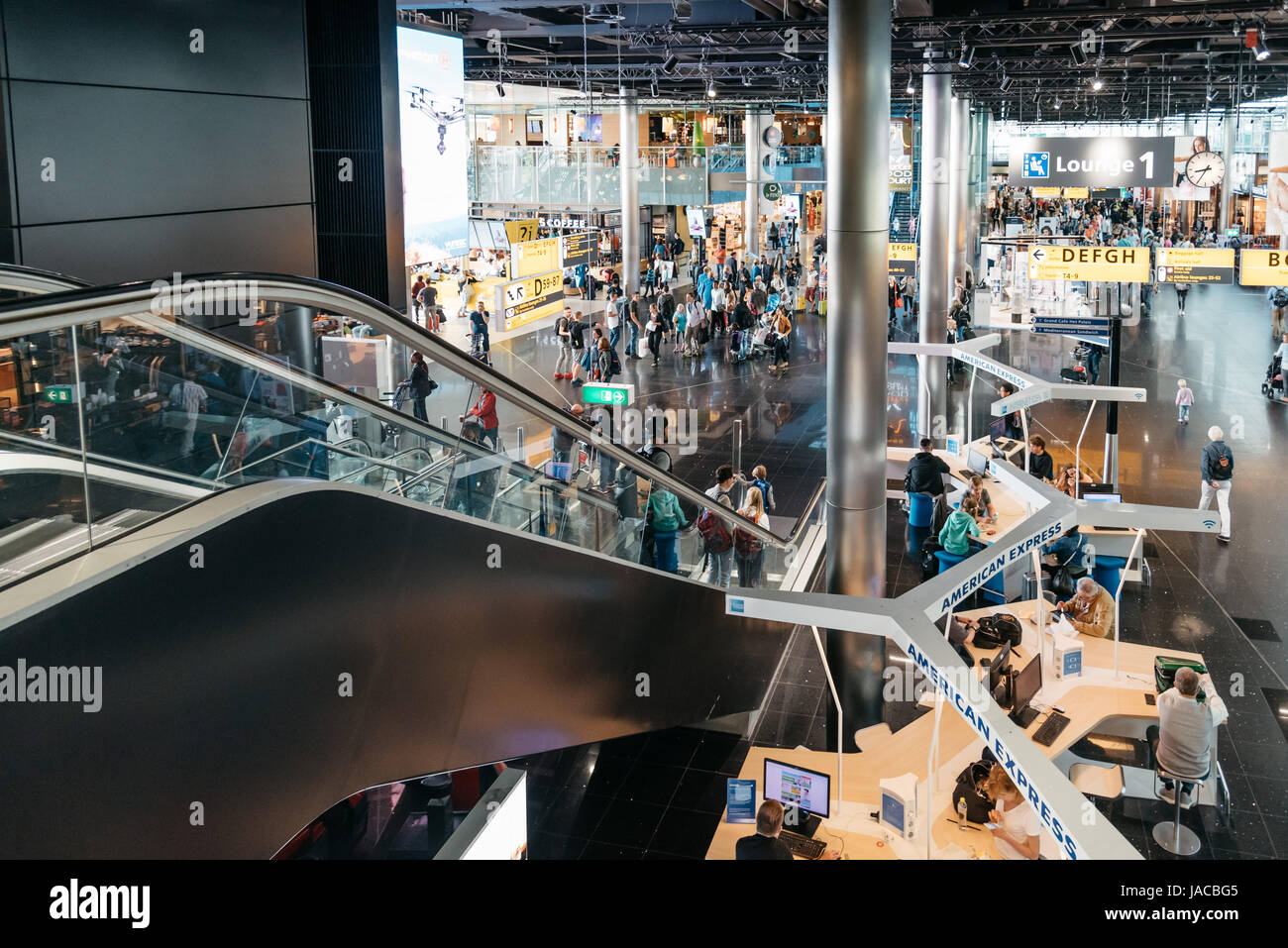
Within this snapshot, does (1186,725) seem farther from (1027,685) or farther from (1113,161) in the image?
(1113,161)

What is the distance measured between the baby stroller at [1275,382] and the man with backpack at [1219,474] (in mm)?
8107

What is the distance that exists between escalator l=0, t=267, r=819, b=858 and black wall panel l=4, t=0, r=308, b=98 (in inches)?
122

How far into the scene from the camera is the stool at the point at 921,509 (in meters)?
12.6

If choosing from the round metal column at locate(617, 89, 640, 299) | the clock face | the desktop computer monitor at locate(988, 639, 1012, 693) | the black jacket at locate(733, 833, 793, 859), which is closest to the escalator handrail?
the black jacket at locate(733, 833, 793, 859)

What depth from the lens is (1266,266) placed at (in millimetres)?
17078

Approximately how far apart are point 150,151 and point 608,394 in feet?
19.1

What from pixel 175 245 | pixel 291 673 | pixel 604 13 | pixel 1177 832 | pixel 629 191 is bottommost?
pixel 1177 832

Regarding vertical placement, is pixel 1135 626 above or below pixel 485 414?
below

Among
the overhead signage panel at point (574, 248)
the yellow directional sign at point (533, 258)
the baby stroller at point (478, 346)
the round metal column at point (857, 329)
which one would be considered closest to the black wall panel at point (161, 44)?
the round metal column at point (857, 329)

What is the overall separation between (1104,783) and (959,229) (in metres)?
23.3

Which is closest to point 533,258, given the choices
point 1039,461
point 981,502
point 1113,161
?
point 981,502
